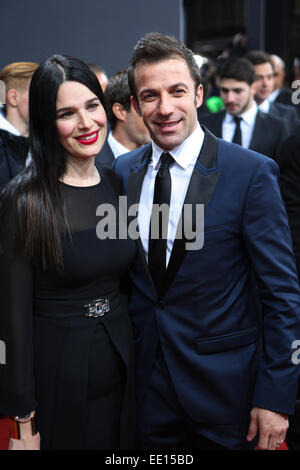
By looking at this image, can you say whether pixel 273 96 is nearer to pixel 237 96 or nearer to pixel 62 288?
pixel 237 96

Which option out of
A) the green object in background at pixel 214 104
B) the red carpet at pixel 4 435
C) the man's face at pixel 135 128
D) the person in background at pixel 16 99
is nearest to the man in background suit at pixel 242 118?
the man's face at pixel 135 128

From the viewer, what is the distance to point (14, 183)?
1.56 meters

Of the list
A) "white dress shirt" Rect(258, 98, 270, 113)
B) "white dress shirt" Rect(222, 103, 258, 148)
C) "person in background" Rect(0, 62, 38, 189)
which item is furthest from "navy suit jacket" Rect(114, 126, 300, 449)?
"white dress shirt" Rect(258, 98, 270, 113)

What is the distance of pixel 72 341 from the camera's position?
5.11ft

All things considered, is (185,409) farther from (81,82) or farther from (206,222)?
(81,82)

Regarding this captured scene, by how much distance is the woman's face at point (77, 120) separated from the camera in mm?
1571

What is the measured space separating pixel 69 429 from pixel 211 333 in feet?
1.72

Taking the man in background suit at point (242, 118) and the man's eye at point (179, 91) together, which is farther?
the man in background suit at point (242, 118)

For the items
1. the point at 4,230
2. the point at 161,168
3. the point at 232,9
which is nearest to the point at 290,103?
the point at 161,168

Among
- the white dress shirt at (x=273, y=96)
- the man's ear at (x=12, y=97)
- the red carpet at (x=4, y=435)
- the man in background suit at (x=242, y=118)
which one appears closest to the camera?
the red carpet at (x=4, y=435)

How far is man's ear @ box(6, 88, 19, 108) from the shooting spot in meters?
3.28

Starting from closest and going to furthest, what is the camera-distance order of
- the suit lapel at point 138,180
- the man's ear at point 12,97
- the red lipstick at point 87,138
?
the red lipstick at point 87,138 → the suit lapel at point 138,180 → the man's ear at point 12,97

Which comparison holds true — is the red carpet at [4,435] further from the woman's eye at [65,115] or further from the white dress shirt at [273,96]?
the white dress shirt at [273,96]

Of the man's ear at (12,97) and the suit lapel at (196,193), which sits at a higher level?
the man's ear at (12,97)
